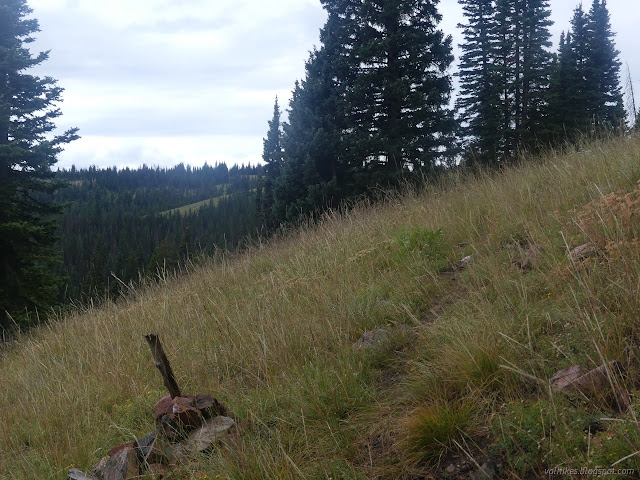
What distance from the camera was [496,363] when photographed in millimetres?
2410

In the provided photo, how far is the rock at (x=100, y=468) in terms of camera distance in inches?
104

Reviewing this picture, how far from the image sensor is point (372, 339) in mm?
3307

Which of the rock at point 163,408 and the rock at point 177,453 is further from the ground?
the rock at point 163,408

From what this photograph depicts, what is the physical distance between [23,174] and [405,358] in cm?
1670

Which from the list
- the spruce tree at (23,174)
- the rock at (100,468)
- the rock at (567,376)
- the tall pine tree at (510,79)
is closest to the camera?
the rock at (567,376)

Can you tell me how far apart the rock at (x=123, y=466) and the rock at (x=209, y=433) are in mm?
306

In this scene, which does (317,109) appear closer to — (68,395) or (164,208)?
(68,395)

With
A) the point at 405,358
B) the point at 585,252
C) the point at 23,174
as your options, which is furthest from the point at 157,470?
the point at 23,174

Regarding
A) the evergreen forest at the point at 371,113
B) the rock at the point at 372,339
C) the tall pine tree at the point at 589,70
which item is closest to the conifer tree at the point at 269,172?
the evergreen forest at the point at 371,113

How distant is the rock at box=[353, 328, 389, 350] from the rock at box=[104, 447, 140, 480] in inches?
60.2

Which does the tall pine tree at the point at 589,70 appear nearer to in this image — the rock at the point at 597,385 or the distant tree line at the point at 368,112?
the distant tree line at the point at 368,112

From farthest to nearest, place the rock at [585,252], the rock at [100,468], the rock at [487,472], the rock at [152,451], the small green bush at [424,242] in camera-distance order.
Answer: the small green bush at [424,242], the rock at [585,252], the rock at [100,468], the rock at [152,451], the rock at [487,472]

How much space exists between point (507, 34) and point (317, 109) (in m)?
13.8

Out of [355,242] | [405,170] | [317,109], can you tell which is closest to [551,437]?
[355,242]
